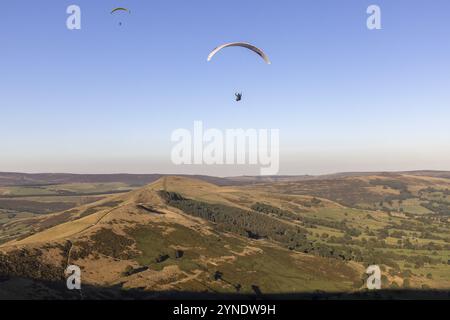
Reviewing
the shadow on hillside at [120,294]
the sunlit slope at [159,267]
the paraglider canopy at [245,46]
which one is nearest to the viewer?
the paraglider canopy at [245,46]

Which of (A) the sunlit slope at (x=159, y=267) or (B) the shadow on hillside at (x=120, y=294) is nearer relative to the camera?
(B) the shadow on hillside at (x=120, y=294)

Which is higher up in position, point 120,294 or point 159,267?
point 159,267

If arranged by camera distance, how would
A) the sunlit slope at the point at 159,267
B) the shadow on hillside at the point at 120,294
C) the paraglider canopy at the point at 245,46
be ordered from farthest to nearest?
the sunlit slope at the point at 159,267
the shadow on hillside at the point at 120,294
the paraglider canopy at the point at 245,46

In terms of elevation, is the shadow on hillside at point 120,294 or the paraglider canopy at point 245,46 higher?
the paraglider canopy at point 245,46

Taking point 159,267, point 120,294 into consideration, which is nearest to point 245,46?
point 120,294

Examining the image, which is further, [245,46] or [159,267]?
[159,267]

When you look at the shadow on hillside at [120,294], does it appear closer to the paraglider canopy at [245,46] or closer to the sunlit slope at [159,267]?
the sunlit slope at [159,267]

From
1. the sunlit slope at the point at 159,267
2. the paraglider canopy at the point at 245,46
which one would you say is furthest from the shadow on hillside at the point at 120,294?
the paraglider canopy at the point at 245,46

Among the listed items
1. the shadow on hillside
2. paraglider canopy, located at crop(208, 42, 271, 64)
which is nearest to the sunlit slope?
the shadow on hillside

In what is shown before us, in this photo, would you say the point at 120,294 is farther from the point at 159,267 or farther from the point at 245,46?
the point at 245,46

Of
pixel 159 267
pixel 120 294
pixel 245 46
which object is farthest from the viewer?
pixel 159 267

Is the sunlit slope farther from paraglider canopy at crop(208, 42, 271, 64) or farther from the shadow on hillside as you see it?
paraglider canopy at crop(208, 42, 271, 64)
